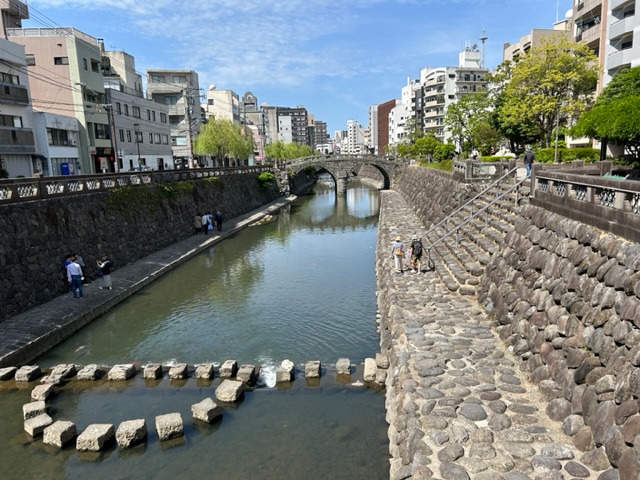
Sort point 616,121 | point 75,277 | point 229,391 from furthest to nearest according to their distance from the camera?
point 616,121 → point 75,277 → point 229,391

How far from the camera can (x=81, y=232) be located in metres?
19.0

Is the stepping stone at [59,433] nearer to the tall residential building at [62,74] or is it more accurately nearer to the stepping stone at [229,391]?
the stepping stone at [229,391]

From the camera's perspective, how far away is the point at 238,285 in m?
20.4

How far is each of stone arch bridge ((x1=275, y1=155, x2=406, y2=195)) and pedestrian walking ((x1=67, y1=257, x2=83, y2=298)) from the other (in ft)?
161

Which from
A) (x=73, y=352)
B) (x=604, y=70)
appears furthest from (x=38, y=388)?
(x=604, y=70)

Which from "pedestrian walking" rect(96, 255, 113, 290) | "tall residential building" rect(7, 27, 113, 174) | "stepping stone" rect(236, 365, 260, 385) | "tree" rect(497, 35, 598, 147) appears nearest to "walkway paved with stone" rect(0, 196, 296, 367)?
"pedestrian walking" rect(96, 255, 113, 290)

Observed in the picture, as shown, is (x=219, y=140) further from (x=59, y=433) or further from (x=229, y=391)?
(x=59, y=433)

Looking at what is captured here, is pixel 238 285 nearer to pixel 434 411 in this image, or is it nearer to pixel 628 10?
pixel 434 411

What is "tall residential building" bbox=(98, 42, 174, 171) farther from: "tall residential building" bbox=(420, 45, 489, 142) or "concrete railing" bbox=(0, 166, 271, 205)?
"tall residential building" bbox=(420, 45, 489, 142)

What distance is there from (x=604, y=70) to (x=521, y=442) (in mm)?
35215

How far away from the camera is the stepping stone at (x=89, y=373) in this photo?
436 inches

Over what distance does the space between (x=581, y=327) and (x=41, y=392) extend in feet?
36.2

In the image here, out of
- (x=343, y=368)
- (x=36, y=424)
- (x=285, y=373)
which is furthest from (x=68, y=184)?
(x=343, y=368)

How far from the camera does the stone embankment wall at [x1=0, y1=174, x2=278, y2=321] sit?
14.9 meters
